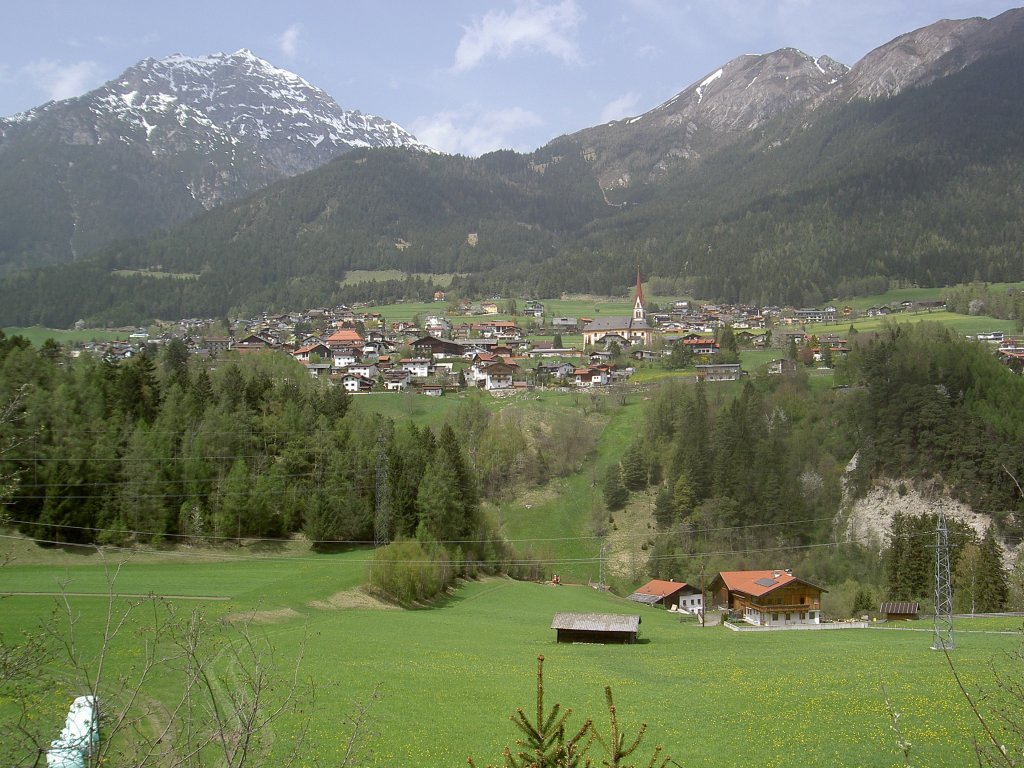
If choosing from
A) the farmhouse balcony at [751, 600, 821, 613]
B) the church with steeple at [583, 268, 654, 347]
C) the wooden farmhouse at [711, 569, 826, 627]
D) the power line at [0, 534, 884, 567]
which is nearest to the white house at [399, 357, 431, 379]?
the church with steeple at [583, 268, 654, 347]

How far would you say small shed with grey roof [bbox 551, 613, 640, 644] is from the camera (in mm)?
33688

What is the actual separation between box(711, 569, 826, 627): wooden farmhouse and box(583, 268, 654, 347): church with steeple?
251 feet

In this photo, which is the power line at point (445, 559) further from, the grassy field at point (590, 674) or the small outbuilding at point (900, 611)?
the small outbuilding at point (900, 611)

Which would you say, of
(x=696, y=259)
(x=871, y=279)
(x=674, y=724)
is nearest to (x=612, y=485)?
(x=674, y=724)

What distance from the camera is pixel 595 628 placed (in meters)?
33.7

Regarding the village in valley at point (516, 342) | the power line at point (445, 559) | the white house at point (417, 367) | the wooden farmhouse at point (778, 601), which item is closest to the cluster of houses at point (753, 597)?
the wooden farmhouse at point (778, 601)

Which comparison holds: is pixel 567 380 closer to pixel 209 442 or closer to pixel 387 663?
pixel 209 442

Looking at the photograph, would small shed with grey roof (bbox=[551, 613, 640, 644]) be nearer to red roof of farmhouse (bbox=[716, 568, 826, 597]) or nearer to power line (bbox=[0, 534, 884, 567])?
power line (bbox=[0, 534, 884, 567])

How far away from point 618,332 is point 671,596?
267 ft

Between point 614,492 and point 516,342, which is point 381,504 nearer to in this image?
point 614,492

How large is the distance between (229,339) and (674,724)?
125 meters

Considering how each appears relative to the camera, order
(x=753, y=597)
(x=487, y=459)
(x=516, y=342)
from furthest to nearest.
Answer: (x=516, y=342), (x=487, y=459), (x=753, y=597)

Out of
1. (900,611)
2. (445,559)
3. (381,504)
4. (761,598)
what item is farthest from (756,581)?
(381,504)

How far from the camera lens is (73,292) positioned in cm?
16688
